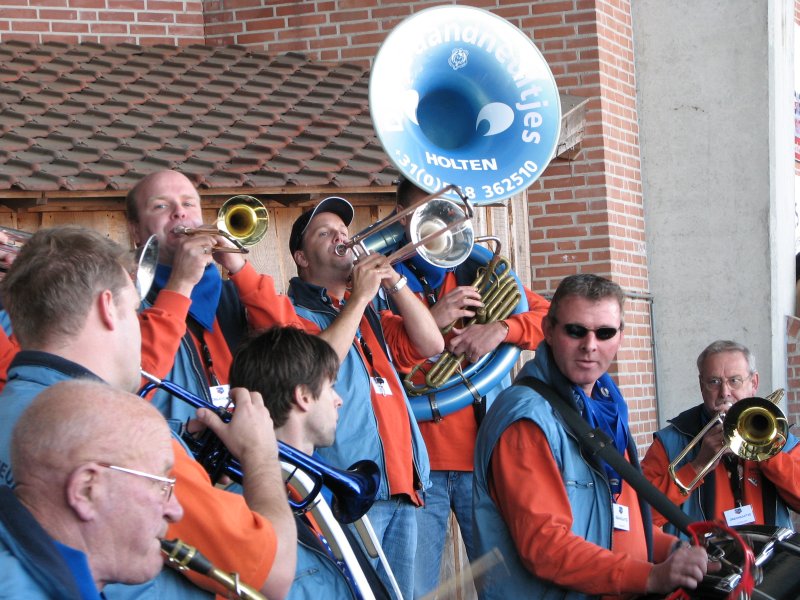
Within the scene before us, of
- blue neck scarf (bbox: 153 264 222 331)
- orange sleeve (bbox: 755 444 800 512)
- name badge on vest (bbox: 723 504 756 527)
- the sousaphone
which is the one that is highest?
the sousaphone

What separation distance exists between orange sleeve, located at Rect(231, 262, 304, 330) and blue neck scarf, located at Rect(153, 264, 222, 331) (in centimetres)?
8

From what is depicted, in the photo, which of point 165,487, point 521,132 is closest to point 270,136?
point 521,132

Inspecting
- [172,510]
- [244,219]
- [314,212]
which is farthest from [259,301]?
[172,510]

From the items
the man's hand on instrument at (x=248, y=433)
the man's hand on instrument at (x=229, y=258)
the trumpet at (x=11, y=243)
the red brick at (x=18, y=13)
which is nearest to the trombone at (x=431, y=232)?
the man's hand on instrument at (x=229, y=258)

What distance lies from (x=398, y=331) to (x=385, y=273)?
41 centimetres

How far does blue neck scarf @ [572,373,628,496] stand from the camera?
379cm

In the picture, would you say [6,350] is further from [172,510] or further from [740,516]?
[740,516]

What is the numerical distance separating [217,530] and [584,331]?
1.82 metres

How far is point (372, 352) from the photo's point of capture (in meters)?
4.53

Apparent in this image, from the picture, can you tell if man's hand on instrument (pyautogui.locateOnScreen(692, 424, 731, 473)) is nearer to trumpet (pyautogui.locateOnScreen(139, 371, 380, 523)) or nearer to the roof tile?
trumpet (pyautogui.locateOnScreen(139, 371, 380, 523))

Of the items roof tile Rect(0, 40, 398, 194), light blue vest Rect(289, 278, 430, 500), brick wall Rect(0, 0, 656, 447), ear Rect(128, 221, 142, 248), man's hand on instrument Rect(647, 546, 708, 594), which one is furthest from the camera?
brick wall Rect(0, 0, 656, 447)

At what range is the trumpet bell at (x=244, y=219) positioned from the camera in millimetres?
4492

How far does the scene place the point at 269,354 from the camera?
3199mm

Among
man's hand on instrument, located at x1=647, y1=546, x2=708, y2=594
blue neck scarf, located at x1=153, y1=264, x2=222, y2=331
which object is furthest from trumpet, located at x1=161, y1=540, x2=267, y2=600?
blue neck scarf, located at x1=153, y1=264, x2=222, y2=331
